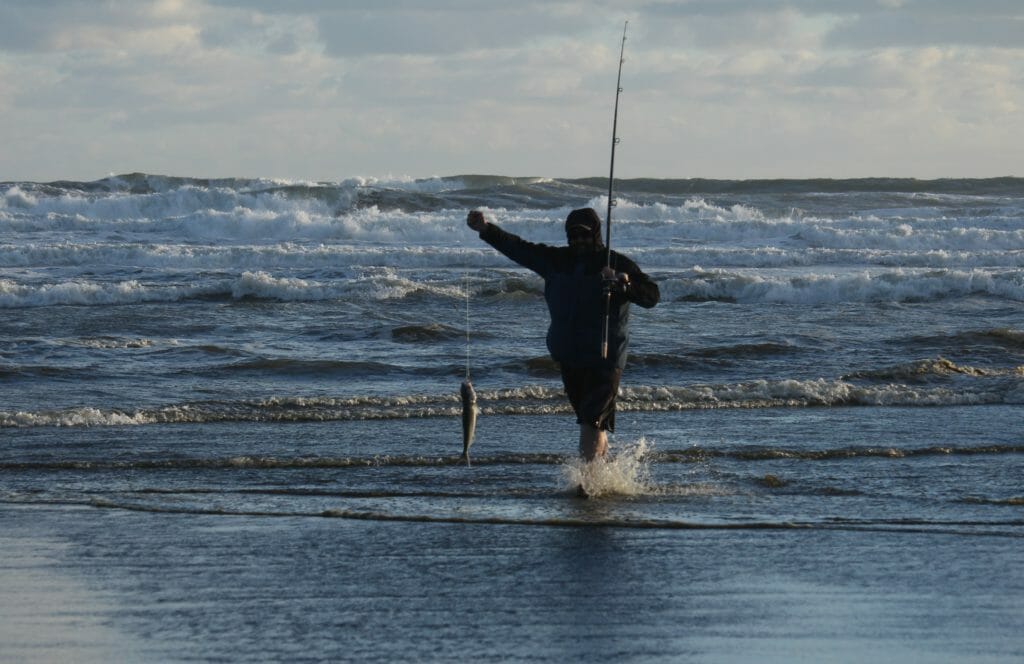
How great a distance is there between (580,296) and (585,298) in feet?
0.09

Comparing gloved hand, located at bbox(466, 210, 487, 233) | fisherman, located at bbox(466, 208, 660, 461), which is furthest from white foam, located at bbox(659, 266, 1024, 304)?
gloved hand, located at bbox(466, 210, 487, 233)

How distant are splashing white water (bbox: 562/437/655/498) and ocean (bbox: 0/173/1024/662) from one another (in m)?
0.02

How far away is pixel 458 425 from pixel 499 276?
14.1 m

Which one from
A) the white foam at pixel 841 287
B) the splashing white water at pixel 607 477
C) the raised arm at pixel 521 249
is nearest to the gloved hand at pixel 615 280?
the raised arm at pixel 521 249

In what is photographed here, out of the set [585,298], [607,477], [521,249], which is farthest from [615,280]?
[607,477]

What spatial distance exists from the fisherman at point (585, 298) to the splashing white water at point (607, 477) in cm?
31

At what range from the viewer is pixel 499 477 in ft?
25.9

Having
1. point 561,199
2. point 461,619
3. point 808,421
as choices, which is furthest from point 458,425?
point 561,199

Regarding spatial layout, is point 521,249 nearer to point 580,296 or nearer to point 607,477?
point 580,296

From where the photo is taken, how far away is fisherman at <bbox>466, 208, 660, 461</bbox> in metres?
6.86

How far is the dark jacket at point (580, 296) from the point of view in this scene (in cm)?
687

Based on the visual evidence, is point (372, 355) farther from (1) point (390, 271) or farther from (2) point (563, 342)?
(1) point (390, 271)

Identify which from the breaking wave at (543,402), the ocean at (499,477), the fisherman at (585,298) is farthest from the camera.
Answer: the breaking wave at (543,402)

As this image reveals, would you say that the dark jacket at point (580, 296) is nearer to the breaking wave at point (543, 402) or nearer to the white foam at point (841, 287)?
the breaking wave at point (543, 402)
